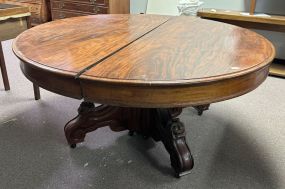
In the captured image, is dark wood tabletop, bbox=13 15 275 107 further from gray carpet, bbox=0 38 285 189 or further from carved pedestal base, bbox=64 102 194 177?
gray carpet, bbox=0 38 285 189

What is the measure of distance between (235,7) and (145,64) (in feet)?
7.22

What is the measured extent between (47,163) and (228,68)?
3.35 feet

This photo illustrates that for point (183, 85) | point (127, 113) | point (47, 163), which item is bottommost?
point (47, 163)

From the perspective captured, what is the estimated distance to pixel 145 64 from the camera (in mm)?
897

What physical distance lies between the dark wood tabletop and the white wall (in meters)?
1.52

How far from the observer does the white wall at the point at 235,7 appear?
2.56 m

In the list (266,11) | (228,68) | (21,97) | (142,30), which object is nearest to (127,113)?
(142,30)

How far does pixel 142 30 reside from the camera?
1.39 m

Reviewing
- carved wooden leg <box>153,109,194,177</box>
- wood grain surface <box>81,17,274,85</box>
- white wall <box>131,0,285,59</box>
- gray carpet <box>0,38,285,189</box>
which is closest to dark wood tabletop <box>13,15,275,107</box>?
wood grain surface <box>81,17,274,85</box>

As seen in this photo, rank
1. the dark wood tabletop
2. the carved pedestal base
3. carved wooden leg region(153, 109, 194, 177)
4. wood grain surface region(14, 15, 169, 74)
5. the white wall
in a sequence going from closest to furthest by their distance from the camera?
the dark wood tabletop, wood grain surface region(14, 15, 169, 74), carved wooden leg region(153, 109, 194, 177), the carved pedestal base, the white wall

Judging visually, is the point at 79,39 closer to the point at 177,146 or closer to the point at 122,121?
the point at 122,121

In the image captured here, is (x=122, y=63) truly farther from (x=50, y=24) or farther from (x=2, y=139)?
(x=2, y=139)

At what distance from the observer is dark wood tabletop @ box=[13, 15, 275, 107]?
2.56 feet

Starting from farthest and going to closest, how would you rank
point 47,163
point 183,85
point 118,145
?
1. point 118,145
2. point 47,163
3. point 183,85
